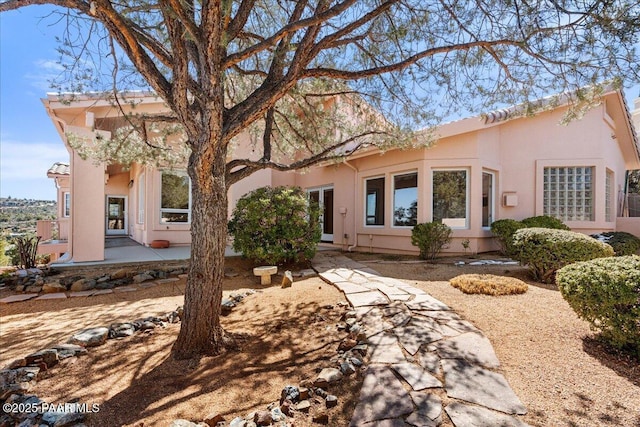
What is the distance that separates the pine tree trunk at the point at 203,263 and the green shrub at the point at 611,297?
13.8 ft

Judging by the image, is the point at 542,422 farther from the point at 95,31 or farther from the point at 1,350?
the point at 95,31

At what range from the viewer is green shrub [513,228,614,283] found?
571cm

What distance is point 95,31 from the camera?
4.57 m

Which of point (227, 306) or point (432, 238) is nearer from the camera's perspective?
point (227, 306)

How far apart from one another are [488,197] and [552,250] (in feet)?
15.3

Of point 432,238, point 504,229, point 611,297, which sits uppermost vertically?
point 504,229

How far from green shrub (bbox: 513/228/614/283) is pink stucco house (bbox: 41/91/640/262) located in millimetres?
3434

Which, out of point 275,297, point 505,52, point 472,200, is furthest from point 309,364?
point 472,200

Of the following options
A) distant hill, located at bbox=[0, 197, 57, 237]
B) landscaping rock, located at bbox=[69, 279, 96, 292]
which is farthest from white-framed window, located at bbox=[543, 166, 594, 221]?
distant hill, located at bbox=[0, 197, 57, 237]

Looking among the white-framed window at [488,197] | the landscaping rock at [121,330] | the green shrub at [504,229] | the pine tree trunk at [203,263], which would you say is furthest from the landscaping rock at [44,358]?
the white-framed window at [488,197]

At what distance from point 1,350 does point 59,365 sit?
136 cm

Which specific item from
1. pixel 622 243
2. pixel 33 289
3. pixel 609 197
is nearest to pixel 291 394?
pixel 33 289

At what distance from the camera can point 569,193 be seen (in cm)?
1037

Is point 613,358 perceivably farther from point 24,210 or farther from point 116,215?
point 24,210
